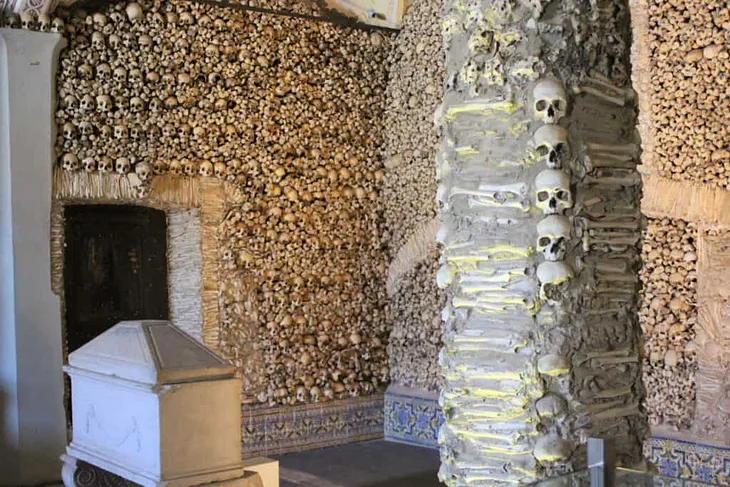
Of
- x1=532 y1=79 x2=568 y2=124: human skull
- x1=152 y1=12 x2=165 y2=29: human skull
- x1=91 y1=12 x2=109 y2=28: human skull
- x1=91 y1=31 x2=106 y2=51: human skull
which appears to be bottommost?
x1=532 y1=79 x2=568 y2=124: human skull

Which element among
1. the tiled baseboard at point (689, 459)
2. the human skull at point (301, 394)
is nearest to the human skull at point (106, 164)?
the human skull at point (301, 394)

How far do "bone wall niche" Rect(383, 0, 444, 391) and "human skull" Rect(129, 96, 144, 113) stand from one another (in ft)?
6.45

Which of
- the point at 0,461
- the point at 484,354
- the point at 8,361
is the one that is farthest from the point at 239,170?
the point at 484,354

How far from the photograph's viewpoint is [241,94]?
5855mm

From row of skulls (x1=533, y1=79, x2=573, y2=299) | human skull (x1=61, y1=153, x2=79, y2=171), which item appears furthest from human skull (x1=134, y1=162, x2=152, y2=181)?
row of skulls (x1=533, y1=79, x2=573, y2=299)

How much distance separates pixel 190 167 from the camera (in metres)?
5.62

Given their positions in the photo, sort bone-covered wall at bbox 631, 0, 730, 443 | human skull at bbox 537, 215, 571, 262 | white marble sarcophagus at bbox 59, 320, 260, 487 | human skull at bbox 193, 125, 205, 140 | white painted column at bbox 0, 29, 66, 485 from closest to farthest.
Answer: human skull at bbox 537, 215, 571, 262
white marble sarcophagus at bbox 59, 320, 260, 487
bone-covered wall at bbox 631, 0, 730, 443
white painted column at bbox 0, 29, 66, 485
human skull at bbox 193, 125, 205, 140

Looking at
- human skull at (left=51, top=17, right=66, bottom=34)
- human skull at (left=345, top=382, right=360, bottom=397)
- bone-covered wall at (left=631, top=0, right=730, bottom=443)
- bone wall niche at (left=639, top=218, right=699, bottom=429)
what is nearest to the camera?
bone-covered wall at (left=631, top=0, right=730, bottom=443)

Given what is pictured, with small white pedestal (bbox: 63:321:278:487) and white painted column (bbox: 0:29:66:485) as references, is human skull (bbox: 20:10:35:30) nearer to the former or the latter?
white painted column (bbox: 0:29:66:485)

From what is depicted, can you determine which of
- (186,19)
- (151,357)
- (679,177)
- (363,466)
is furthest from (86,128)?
(679,177)

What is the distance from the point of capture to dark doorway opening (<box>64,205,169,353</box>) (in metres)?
5.50

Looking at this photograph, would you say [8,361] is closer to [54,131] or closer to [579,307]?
[54,131]

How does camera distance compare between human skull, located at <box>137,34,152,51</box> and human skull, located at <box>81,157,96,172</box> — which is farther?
human skull, located at <box>137,34,152,51</box>

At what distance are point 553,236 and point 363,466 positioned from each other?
12.4 ft
